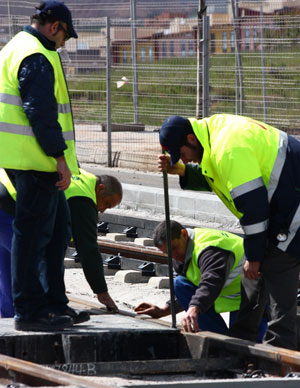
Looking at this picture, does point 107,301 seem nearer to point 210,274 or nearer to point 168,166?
point 210,274

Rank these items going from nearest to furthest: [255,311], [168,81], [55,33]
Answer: [55,33] < [255,311] < [168,81]

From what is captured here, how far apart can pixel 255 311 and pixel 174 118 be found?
4.85ft

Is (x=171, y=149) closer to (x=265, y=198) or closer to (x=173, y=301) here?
(x=265, y=198)

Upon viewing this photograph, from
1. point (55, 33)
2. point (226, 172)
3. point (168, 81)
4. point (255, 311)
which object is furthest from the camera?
point (168, 81)

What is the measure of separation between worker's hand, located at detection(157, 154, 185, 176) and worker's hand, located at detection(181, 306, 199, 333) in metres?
0.96

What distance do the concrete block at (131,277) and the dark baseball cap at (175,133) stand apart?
3.73m

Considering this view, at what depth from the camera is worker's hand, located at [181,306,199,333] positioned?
240 inches

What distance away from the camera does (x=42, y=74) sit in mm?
5809

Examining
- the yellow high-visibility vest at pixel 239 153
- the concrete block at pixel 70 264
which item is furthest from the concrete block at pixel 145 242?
the yellow high-visibility vest at pixel 239 153

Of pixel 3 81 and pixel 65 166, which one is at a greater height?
pixel 3 81

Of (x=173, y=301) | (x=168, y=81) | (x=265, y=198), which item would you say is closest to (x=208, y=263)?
(x=173, y=301)

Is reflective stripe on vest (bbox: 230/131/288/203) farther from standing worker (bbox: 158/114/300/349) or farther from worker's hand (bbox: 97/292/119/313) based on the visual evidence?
worker's hand (bbox: 97/292/119/313)

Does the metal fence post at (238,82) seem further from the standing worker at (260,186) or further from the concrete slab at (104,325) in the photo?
the standing worker at (260,186)

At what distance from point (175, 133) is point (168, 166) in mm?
618
